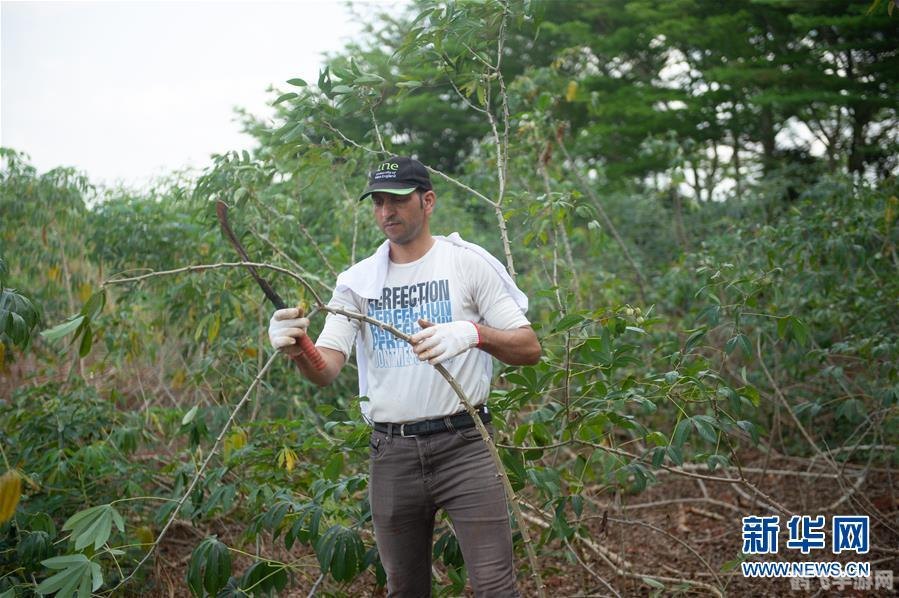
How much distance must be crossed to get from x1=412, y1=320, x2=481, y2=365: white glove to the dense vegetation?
15.8 inches

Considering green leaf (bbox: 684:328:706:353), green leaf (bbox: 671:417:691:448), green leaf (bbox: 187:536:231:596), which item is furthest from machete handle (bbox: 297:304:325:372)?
green leaf (bbox: 684:328:706:353)

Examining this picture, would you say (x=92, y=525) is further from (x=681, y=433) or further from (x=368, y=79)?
(x=368, y=79)

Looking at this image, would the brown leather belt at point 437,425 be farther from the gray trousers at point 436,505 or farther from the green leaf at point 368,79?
the green leaf at point 368,79

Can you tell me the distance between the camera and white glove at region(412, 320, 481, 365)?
2.02 meters

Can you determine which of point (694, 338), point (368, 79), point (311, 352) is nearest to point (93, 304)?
point (311, 352)

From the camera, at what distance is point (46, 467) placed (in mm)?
3422

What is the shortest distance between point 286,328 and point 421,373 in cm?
40

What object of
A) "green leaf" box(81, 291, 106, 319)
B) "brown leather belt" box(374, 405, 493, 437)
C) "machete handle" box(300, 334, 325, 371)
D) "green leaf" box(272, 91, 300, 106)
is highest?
"green leaf" box(272, 91, 300, 106)

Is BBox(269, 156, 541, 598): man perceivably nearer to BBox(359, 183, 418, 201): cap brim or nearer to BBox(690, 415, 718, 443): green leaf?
BBox(359, 183, 418, 201): cap brim

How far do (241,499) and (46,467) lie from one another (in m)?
0.84

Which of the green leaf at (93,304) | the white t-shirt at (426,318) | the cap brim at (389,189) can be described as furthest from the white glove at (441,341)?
the green leaf at (93,304)

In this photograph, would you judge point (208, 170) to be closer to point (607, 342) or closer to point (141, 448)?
point (141, 448)

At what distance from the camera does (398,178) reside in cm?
233

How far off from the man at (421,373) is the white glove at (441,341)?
6cm
